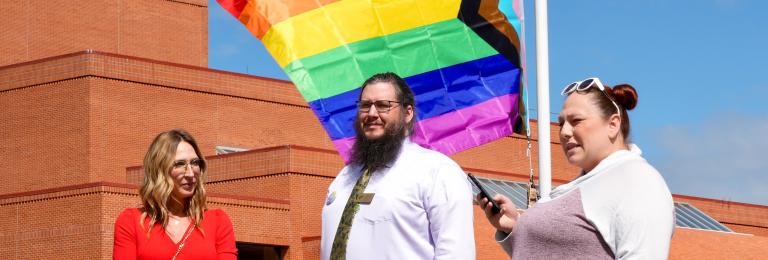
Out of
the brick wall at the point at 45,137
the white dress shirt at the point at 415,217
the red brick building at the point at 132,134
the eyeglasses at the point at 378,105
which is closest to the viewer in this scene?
the white dress shirt at the point at 415,217

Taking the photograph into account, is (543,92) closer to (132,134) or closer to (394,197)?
(394,197)

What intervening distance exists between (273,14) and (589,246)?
4.18 metres

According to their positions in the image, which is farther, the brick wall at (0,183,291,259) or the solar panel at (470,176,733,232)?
the solar panel at (470,176,733,232)

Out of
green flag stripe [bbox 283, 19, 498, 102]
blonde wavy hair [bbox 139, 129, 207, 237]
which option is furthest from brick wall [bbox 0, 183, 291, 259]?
blonde wavy hair [bbox 139, 129, 207, 237]

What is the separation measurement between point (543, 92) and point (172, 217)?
150 inches

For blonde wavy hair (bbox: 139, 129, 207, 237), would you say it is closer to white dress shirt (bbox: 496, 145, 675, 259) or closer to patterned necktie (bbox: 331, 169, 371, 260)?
patterned necktie (bbox: 331, 169, 371, 260)

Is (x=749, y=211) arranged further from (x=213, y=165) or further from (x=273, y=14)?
(x=273, y=14)

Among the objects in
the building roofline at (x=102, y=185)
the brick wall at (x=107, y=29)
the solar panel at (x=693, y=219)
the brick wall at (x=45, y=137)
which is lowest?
the solar panel at (x=693, y=219)

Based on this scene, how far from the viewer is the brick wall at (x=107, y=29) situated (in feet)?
144

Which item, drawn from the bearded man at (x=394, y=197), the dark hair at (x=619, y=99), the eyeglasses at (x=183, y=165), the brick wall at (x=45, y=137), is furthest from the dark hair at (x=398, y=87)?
the brick wall at (x=45, y=137)

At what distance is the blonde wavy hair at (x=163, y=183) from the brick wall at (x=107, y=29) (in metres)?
37.6

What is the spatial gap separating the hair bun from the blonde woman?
2.12 m

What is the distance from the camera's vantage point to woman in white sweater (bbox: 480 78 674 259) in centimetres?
569

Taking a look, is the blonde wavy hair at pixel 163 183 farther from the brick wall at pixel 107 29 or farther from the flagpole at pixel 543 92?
the brick wall at pixel 107 29
